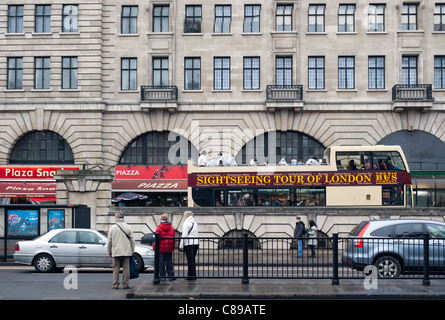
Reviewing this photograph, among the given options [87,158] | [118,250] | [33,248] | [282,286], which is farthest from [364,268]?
[87,158]

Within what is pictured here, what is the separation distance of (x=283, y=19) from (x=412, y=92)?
880 cm

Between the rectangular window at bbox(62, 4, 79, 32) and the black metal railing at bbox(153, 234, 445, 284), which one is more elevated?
the rectangular window at bbox(62, 4, 79, 32)

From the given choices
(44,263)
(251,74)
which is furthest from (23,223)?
(251,74)

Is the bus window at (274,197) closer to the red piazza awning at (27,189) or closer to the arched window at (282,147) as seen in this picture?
the arched window at (282,147)

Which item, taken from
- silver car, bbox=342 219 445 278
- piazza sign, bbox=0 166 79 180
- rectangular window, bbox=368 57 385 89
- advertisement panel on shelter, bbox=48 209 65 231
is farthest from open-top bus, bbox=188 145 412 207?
piazza sign, bbox=0 166 79 180

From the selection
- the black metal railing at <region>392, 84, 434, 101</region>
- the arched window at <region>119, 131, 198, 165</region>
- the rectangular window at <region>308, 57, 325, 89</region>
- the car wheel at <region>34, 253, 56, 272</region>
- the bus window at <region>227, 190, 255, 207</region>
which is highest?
the rectangular window at <region>308, 57, 325, 89</region>

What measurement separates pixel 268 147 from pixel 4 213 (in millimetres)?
18134

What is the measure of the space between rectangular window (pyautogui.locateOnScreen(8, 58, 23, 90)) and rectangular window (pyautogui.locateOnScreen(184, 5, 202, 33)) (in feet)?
34.2

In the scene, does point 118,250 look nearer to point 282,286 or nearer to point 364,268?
point 282,286

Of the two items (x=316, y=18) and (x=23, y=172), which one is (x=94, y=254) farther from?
(x=316, y=18)

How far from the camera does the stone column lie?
81.0ft

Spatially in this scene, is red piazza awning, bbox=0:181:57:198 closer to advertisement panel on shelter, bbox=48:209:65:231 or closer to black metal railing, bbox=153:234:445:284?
advertisement panel on shelter, bbox=48:209:65:231

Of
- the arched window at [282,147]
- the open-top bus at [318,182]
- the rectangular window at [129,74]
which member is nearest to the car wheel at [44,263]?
the open-top bus at [318,182]

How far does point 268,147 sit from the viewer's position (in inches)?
1411
